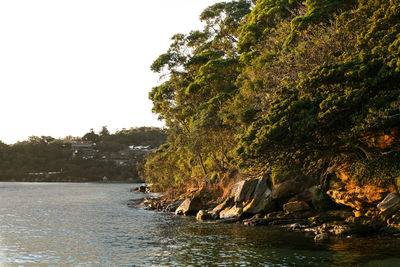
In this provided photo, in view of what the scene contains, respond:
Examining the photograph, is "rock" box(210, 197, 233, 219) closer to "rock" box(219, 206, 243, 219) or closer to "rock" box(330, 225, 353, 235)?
"rock" box(219, 206, 243, 219)

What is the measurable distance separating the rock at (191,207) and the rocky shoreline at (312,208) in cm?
10

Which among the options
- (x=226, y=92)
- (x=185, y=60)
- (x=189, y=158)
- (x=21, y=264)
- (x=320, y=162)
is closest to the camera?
(x=21, y=264)

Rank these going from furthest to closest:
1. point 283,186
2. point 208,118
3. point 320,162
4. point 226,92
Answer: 1. point 226,92
2. point 208,118
3. point 283,186
4. point 320,162

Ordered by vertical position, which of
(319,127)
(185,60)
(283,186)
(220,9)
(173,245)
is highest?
(220,9)

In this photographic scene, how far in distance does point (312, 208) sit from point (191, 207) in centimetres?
1426

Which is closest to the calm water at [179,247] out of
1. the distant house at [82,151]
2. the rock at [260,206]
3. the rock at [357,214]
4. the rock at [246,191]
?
the rock at [260,206]

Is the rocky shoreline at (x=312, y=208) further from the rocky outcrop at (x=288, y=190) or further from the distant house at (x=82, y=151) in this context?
the distant house at (x=82, y=151)

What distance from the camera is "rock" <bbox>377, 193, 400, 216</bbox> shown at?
21406 mm

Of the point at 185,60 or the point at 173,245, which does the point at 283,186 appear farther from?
the point at 185,60

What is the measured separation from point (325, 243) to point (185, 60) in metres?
36.2

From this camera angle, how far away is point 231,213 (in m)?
32.5

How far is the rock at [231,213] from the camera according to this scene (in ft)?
104

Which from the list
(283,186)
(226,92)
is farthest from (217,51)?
(283,186)

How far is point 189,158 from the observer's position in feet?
183
